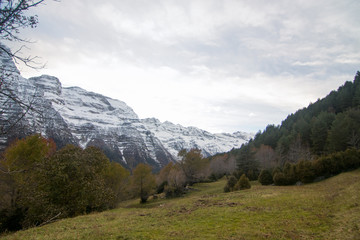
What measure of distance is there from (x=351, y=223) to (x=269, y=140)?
83.9m

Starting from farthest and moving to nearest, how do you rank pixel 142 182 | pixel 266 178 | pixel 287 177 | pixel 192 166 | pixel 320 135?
pixel 192 166
pixel 320 135
pixel 142 182
pixel 266 178
pixel 287 177

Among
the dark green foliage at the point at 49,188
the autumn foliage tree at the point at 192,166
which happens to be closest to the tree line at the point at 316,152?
the autumn foliage tree at the point at 192,166

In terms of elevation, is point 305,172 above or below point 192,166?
above

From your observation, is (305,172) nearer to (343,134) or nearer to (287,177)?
(287,177)

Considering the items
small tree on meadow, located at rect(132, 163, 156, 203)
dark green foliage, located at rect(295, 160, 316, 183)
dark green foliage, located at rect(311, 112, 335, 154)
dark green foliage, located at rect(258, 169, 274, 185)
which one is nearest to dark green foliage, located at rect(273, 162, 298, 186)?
dark green foliage, located at rect(295, 160, 316, 183)

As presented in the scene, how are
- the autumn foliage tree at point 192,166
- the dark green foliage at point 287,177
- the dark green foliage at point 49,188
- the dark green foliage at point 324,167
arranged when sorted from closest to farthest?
1. the dark green foliage at point 49,188
2. the dark green foliage at point 324,167
3. the dark green foliage at point 287,177
4. the autumn foliage tree at point 192,166

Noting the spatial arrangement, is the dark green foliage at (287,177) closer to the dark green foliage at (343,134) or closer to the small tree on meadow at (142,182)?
the dark green foliage at (343,134)

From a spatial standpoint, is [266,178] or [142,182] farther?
[142,182]

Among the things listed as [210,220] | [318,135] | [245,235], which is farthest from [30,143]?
[318,135]

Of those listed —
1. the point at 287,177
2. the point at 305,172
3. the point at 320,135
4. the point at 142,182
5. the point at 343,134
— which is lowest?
the point at 142,182

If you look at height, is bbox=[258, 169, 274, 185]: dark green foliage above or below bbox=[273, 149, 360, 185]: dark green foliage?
below

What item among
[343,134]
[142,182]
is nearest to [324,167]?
[343,134]

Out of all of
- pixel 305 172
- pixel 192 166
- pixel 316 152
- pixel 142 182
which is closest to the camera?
pixel 305 172

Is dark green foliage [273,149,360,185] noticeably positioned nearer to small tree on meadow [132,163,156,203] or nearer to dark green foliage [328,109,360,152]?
dark green foliage [328,109,360,152]
